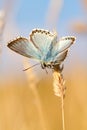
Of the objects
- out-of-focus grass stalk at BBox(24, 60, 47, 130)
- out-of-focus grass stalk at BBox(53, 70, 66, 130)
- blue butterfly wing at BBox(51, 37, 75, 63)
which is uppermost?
blue butterfly wing at BBox(51, 37, 75, 63)

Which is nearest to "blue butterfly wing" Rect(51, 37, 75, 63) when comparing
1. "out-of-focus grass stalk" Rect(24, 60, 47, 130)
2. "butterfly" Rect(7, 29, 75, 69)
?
"butterfly" Rect(7, 29, 75, 69)

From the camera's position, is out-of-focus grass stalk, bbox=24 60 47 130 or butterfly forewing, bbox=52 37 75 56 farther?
out-of-focus grass stalk, bbox=24 60 47 130

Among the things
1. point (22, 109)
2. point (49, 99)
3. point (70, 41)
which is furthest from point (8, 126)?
point (49, 99)

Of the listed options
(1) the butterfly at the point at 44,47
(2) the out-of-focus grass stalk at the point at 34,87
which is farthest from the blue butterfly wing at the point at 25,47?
(2) the out-of-focus grass stalk at the point at 34,87

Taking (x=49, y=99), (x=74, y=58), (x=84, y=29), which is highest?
(x=84, y=29)

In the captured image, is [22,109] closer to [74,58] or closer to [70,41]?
[74,58]

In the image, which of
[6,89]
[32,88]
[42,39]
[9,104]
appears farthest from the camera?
[6,89]

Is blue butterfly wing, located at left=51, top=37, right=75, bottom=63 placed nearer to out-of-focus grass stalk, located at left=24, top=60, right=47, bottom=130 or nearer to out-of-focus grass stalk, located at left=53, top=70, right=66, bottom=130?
out-of-focus grass stalk, located at left=53, top=70, right=66, bottom=130

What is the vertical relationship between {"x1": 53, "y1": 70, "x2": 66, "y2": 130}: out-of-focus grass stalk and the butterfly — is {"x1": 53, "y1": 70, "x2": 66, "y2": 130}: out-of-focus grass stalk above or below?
below

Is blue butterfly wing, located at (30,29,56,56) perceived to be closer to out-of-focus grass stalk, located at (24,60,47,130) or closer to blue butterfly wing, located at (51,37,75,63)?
blue butterfly wing, located at (51,37,75,63)
